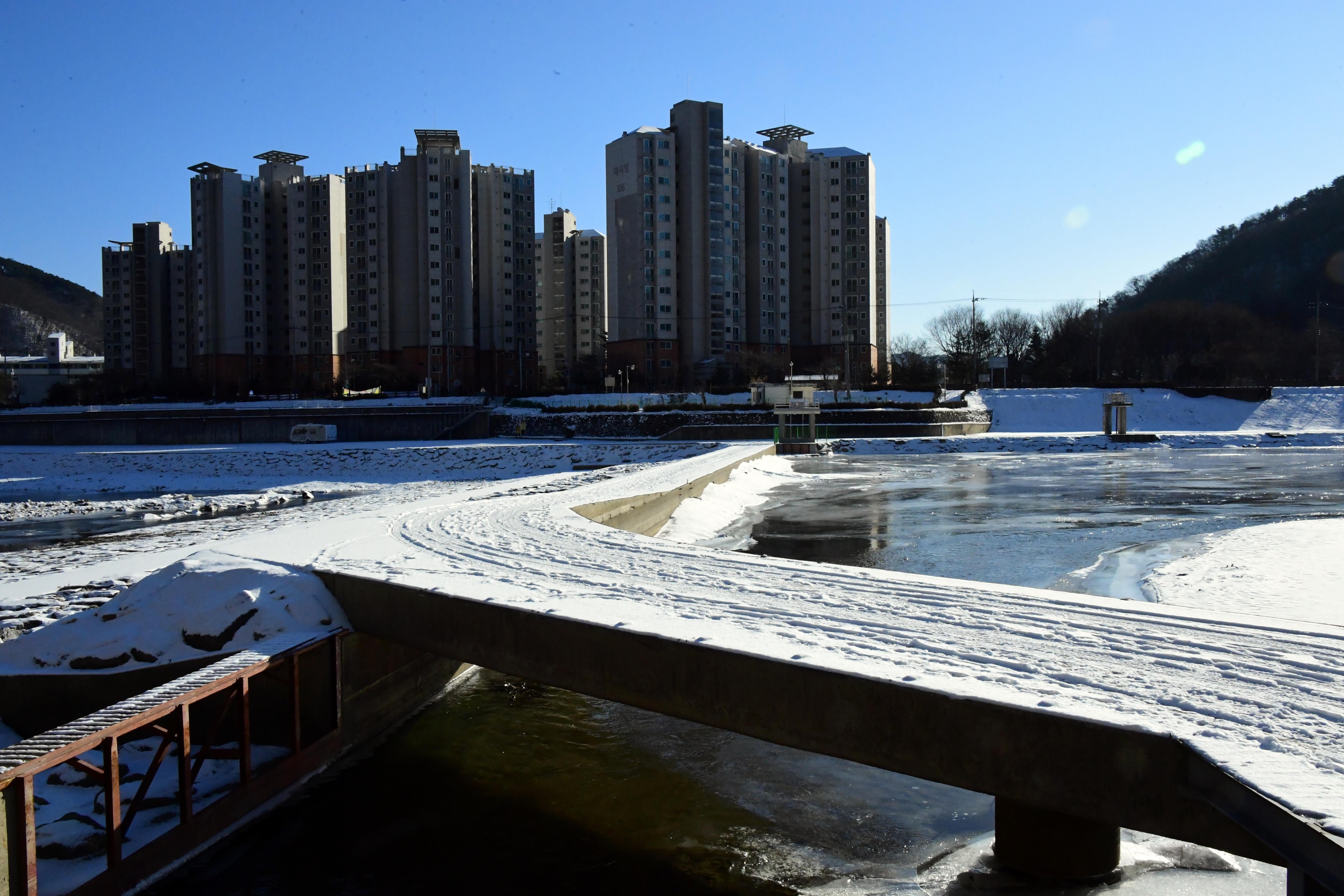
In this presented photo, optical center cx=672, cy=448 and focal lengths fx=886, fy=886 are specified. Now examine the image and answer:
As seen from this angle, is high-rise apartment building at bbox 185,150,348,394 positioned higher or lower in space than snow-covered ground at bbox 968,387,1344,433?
higher

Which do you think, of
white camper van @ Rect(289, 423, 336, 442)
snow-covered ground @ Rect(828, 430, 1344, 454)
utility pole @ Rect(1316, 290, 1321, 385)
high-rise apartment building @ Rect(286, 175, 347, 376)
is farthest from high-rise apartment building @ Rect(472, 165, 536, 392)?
utility pole @ Rect(1316, 290, 1321, 385)

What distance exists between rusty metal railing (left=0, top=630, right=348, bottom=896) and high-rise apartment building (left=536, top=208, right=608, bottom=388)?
10825cm

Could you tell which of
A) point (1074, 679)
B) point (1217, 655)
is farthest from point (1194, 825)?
point (1217, 655)

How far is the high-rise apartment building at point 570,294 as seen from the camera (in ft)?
410

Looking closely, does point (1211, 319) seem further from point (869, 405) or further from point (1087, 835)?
point (1087, 835)

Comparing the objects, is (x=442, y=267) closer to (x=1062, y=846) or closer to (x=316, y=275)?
(x=316, y=275)

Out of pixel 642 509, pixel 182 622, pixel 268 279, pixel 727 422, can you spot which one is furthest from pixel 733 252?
pixel 182 622

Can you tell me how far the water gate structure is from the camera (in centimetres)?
455

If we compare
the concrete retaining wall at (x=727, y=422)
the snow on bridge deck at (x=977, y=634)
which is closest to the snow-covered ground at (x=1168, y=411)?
the concrete retaining wall at (x=727, y=422)

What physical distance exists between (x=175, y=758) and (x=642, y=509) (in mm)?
11576

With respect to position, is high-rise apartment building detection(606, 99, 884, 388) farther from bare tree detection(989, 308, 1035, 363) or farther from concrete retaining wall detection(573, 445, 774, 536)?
concrete retaining wall detection(573, 445, 774, 536)

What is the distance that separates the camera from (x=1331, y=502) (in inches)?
911

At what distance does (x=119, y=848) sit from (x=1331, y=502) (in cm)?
2706

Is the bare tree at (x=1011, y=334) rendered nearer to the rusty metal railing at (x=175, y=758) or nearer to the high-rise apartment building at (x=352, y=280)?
the high-rise apartment building at (x=352, y=280)
